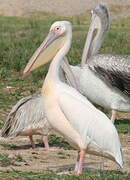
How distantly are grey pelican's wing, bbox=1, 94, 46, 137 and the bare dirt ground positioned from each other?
197 millimetres

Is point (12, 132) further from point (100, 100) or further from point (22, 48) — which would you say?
point (22, 48)

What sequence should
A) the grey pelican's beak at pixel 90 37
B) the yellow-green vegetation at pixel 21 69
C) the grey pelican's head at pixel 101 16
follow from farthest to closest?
the grey pelican's head at pixel 101 16 → the grey pelican's beak at pixel 90 37 → the yellow-green vegetation at pixel 21 69

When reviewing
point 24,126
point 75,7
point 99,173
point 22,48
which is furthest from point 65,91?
point 75,7

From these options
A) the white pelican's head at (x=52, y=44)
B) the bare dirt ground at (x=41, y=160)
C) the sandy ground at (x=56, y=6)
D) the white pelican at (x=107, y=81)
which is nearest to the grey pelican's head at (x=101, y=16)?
the white pelican at (x=107, y=81)

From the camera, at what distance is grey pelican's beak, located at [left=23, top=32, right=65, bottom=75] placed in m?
6.71

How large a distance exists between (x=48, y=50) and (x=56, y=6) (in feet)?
135

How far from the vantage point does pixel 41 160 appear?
288 inches

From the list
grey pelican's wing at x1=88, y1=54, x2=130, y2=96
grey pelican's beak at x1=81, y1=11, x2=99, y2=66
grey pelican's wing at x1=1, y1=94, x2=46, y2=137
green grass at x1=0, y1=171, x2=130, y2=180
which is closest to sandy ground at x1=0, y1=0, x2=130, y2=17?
grey pelican's beak at x1=81, y1=11, x2=99, y2=66

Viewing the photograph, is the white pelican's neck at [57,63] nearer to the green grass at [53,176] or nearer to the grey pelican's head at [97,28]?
the green grass at [53,176]

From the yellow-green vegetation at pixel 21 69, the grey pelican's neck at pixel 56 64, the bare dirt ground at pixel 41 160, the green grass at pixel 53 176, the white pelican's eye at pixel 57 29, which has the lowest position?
the yellow-green vegetation at pixel 21 69

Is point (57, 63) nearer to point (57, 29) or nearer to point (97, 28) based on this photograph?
point (57, 29)

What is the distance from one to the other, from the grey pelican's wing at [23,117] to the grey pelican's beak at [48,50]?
157cm

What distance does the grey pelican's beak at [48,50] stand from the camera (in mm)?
6709

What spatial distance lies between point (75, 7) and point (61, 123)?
41.7m
